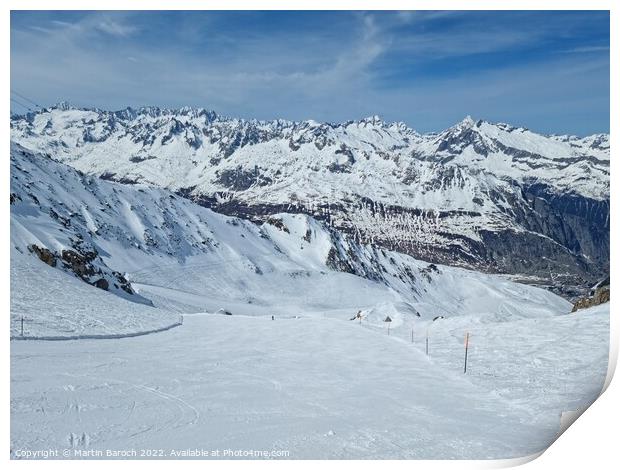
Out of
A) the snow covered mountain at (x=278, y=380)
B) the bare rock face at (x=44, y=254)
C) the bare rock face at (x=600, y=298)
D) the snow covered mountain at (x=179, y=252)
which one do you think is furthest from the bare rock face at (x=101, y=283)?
the bare rock face at (x=600, y=298)

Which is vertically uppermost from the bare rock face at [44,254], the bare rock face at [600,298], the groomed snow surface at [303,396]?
the bare rock face at [44,254]

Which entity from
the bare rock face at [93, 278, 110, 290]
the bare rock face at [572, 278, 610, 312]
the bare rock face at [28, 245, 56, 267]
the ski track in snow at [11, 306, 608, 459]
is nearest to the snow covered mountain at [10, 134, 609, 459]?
the ski track in snow at [11, 306, 608, 459]

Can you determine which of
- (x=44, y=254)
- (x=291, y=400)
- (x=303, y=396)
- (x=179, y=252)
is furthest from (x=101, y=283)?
(x=179, y=252)

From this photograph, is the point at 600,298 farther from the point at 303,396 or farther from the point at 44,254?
the point at 44,254

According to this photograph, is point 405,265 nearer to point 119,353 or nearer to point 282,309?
point 282,309

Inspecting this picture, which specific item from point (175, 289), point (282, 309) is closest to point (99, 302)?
point (175, 289)

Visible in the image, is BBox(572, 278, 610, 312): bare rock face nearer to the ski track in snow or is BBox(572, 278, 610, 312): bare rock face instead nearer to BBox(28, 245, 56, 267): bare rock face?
the ski track in snow

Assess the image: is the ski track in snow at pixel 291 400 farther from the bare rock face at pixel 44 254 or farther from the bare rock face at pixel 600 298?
the bare rock face at pixel 44 254
